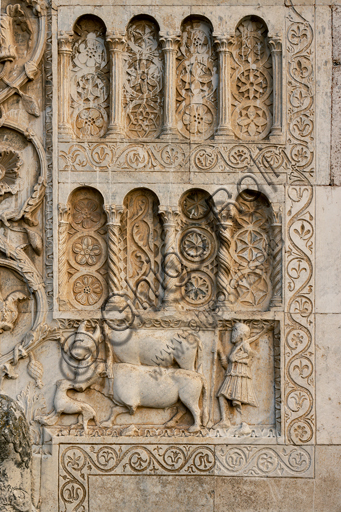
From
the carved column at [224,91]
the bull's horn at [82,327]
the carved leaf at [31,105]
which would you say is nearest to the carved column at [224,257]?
the carved column at [224,91]

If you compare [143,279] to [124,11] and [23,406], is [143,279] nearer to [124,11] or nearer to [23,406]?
[23,406]

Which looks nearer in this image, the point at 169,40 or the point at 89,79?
the point at 169,40

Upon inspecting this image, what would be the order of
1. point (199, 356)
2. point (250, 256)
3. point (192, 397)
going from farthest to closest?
point (250, 256) < point (199, 356) < point (192, 397)

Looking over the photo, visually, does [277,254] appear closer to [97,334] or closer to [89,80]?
[97,334]

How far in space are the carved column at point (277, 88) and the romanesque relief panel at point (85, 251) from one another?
1.54 m

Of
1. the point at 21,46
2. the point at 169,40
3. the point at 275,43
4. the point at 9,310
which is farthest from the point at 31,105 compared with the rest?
the point at 275,43

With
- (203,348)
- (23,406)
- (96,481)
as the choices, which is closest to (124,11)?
(203,348)

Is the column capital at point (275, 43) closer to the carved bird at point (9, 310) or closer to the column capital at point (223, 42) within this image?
the column capital at point (223, 42)

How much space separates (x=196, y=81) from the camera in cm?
766

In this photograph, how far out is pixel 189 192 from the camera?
7.59 metres

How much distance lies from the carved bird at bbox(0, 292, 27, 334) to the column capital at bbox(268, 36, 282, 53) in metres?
2.88

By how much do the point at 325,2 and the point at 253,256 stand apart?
7.12 feet

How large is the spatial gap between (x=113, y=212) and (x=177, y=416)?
68.2 inches

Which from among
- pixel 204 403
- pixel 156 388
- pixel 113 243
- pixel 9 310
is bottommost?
pixel 204 403
